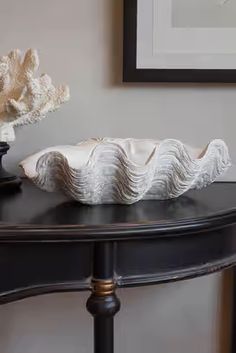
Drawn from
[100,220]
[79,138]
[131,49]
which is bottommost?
[100,220]

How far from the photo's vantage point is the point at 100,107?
1.17m

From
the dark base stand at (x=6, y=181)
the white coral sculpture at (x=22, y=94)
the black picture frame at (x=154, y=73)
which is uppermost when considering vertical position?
the black picture frame at (x=154, y=73)

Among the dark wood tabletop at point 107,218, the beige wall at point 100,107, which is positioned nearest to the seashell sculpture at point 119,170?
the dark wood tabletop at point 107,218

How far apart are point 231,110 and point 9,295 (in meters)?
0.68

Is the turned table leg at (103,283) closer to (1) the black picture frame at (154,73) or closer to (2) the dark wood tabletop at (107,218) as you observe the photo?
(2) the dark wood tabletop at (107,218)

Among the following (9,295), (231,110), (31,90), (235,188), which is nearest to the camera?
(9,295)

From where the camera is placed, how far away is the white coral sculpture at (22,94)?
0.90 m

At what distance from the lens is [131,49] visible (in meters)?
→ 1.12

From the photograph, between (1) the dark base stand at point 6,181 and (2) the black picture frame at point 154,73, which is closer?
(1) the dark base stand at point 6,181

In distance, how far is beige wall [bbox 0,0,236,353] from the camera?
114 cm

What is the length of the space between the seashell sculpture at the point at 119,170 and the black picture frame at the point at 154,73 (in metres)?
0.30

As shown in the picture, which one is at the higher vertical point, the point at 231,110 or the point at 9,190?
the point at 231,110

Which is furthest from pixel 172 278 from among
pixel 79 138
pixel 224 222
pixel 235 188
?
pixel 79 138

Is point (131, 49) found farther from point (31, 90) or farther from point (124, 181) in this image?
point (124, 181)
